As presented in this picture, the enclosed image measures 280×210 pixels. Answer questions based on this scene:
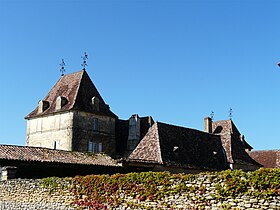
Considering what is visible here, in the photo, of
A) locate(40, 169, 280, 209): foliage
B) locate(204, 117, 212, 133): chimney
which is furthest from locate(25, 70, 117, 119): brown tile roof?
locate(40, 169, 280, 209): foliage

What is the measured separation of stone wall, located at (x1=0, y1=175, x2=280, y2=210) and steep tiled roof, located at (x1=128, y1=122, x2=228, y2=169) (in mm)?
9901

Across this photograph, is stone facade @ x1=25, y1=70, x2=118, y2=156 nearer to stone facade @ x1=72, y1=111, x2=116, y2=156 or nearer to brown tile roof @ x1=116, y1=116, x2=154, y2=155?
stone facade @ x1=72, y1=111, x2=116, y2=156

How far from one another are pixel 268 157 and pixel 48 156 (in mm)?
23056

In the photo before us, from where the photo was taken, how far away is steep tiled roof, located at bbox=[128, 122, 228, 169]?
28453 millimetres

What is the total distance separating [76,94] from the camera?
3972 cm

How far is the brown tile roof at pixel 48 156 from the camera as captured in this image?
22.2 m

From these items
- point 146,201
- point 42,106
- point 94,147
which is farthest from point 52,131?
point 146,201

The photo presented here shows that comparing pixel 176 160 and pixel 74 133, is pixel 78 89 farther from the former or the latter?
pixel 176 160

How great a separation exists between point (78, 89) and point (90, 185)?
26.3 metres

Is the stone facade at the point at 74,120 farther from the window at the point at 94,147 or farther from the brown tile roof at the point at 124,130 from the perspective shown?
the brown tile roof at the point at 124,130

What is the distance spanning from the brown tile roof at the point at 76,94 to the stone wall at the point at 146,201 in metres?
20.8

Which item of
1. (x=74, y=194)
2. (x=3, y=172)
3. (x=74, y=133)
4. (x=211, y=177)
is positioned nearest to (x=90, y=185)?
(x=74, y=194)

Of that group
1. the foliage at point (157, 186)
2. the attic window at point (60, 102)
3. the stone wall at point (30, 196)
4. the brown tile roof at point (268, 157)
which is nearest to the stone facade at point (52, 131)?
the attic window at point (60, 102)

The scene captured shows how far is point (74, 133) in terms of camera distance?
38.0 m
